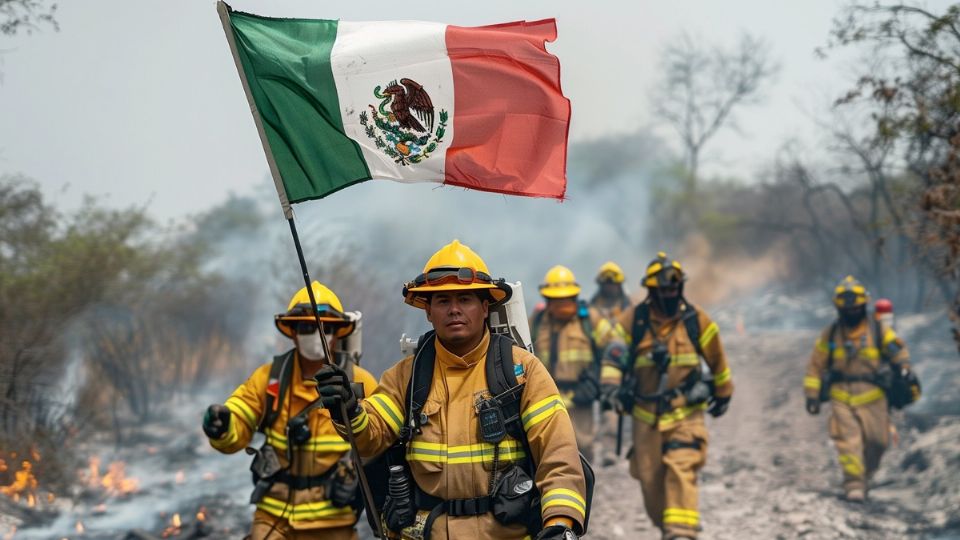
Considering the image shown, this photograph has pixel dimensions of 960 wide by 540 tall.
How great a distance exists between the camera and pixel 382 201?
2048 centimetres

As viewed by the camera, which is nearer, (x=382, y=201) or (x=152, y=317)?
(x=152, y=317)

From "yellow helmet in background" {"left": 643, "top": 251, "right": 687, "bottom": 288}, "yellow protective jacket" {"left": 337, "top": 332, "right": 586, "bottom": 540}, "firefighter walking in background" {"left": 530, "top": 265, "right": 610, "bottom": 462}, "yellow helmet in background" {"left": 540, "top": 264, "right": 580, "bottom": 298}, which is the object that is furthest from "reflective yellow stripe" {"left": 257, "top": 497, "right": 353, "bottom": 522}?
"yellow helmet in background" {"left": 540, "top": 264, "right": 580, "bottom": 298}

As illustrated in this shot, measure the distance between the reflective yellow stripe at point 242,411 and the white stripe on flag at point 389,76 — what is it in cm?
183

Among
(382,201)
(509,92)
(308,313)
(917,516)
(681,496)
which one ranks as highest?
(382,201)

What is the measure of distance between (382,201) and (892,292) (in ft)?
36.8

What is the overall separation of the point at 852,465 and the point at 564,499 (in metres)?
7.19

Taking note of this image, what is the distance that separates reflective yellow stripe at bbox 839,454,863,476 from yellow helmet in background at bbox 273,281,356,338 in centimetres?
615

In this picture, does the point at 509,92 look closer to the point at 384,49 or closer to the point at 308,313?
the point at 384,49

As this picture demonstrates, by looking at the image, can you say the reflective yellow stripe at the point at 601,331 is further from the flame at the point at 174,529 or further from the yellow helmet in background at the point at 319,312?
the yellow helmet in background at the point at 319,312

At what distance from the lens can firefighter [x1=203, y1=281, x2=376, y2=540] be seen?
5344mm

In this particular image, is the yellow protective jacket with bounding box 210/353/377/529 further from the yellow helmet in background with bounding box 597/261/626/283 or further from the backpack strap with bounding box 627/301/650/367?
the yellow helmet in background with bounding box 597/261/626/283

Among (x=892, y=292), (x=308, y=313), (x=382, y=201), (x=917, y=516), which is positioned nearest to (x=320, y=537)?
(x=308, y=313)

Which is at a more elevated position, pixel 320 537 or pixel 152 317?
pixel 152 317

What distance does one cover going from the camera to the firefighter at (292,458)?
17.5 ft
